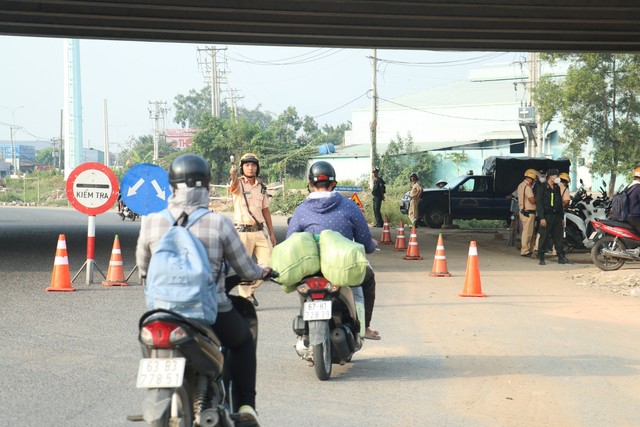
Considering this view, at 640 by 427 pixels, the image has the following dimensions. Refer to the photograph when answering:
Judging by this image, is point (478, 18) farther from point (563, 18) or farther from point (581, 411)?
point (581, 411)

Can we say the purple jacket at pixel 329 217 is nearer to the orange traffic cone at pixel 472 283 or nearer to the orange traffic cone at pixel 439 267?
the orange traffic cone at pixel 472 283

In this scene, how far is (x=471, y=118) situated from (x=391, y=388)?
226 ft

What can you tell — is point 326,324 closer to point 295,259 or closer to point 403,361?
point 295,259

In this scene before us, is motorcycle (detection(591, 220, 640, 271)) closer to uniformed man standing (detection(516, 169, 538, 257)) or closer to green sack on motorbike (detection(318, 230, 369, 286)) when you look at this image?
uniformed man standing (detection(516, 169, 538, 257))

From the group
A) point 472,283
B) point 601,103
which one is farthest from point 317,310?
point 601,103

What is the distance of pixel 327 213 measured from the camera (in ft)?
26.4

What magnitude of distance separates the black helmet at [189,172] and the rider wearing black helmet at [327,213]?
2.94 meters

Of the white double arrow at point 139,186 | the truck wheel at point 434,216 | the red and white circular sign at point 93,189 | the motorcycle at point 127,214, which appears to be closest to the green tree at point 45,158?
the motorcycle at point 127,214

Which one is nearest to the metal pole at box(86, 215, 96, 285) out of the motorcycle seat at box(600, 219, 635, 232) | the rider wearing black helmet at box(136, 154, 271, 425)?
the motorcycle seat at box(600, 219, 635, 232)

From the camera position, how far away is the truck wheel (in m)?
34.3

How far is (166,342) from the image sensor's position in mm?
4543

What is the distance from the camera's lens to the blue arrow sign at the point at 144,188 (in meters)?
12.3

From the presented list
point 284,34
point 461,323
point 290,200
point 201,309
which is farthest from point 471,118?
point 201,309

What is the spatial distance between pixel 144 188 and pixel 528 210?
10705 millimetres
